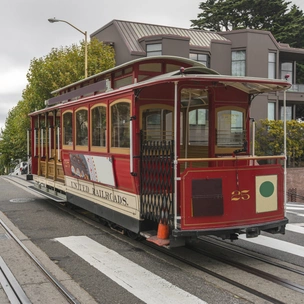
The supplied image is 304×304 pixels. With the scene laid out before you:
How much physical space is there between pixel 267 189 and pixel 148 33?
24063 mm

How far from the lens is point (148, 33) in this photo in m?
29.0

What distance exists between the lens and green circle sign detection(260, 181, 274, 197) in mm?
6688

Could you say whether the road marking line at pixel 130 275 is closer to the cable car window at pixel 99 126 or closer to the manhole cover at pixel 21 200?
the cable car window at pixel 99 126

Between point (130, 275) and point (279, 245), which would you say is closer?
point (130, 275)

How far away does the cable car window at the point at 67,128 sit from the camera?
10.4 meters

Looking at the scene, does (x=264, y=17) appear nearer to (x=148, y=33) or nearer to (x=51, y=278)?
(x=148, y=33)

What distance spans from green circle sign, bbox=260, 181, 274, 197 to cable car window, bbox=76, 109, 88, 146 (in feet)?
14.2

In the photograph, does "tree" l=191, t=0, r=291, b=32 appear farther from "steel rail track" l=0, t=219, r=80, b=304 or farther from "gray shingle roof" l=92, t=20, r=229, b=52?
"steel rail track" l=0, t=219, r=80, b=304

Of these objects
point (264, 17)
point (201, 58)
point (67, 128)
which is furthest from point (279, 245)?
point (264, 17)

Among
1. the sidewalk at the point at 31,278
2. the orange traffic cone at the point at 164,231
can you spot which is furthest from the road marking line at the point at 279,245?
the sidewalk at the point at 31,278

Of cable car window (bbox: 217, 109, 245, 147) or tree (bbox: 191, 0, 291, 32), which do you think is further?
tree (bbox: 191, 0, 291, 32)

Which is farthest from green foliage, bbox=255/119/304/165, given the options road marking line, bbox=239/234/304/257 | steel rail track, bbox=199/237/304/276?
steel rail track, bbox=199/237/304/276

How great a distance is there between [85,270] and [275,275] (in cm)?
284

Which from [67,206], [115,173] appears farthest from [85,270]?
[67,206]
